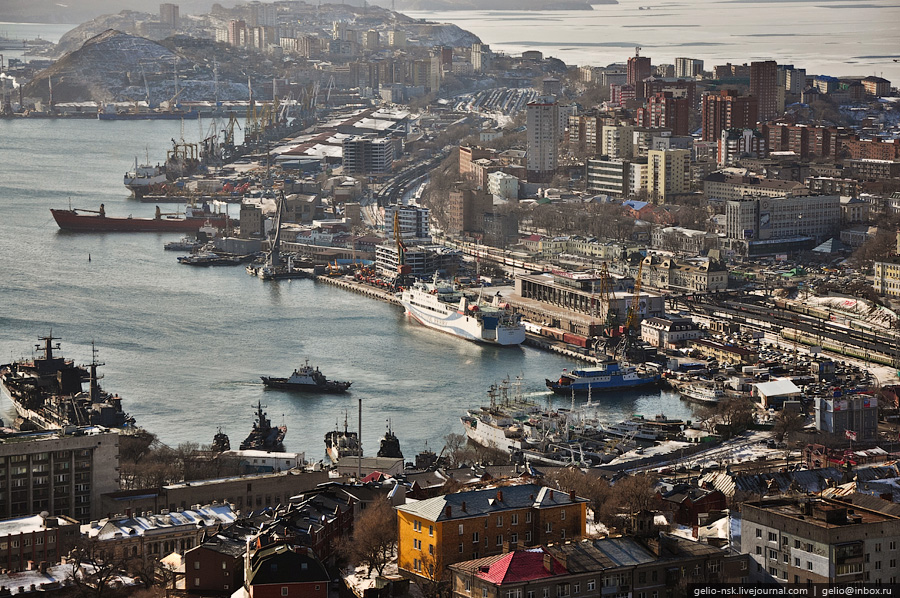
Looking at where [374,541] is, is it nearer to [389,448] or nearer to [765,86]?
[389,448]

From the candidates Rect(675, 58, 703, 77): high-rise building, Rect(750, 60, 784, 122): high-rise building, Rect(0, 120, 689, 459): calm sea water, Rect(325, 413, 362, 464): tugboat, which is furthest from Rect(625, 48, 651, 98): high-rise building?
Rect(325, 413, 362, 464): tugboat

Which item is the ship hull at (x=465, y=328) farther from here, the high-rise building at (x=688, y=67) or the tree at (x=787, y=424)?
the high-rise building at (x=688, y=67)

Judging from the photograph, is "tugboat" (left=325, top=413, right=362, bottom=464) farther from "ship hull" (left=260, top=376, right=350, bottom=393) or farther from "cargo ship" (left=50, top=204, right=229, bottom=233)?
"cargo ship" (left=50, top=204, right=229, bottom=233)

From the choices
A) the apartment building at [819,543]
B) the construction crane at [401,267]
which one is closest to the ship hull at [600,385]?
the construction crane at [401,267]

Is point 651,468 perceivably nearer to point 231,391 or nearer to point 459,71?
point 231,391

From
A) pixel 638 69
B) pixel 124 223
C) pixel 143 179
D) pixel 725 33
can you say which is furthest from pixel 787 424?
pixel 725 33

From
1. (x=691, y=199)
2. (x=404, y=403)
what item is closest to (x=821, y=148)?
(x=691, y=199)
